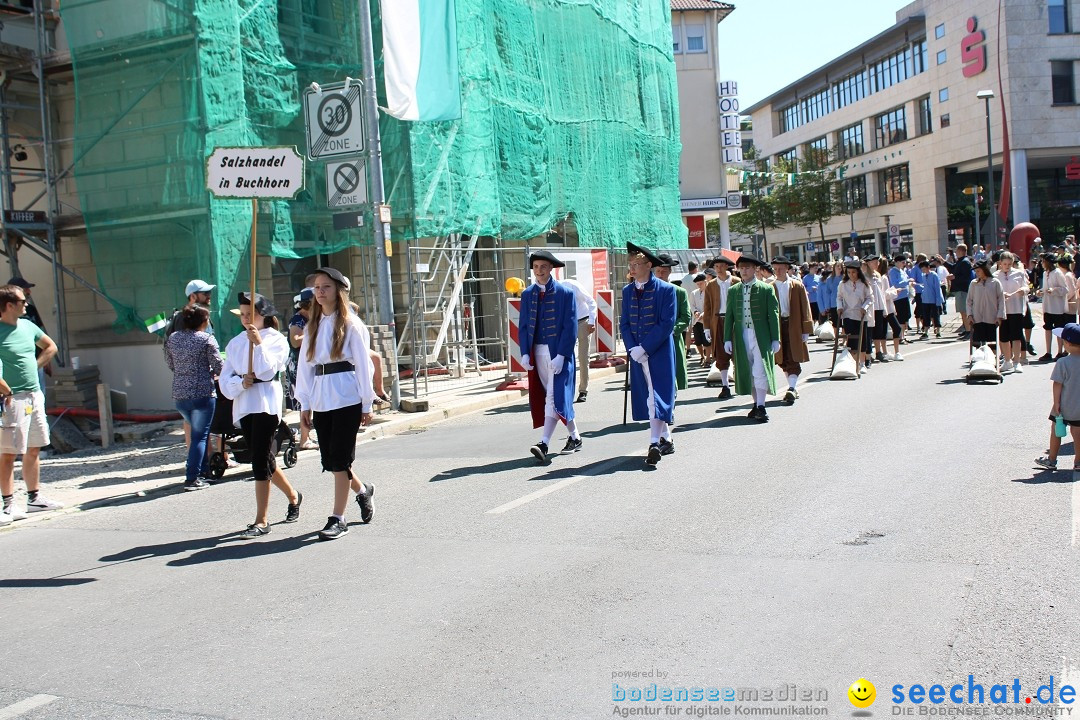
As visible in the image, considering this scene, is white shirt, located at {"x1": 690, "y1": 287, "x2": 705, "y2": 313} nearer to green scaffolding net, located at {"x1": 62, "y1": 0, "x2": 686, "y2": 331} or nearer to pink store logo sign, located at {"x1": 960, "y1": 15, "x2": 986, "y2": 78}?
green scaffolding net, located at {"x1": 62, "y1": 0, "x2": 686, "y2": 331}

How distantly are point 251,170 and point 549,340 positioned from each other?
309 centimetres

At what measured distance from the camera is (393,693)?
4297mm

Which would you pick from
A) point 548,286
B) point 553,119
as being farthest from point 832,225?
point 548,286

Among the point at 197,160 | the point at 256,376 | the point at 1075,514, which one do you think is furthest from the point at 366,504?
the point at 197,160

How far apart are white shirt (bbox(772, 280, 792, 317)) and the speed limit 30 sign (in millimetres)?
6003

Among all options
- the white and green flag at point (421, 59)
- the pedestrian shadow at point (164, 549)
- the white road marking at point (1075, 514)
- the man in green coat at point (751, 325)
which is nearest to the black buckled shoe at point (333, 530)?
the pedestrian shadow at point (164, 549)

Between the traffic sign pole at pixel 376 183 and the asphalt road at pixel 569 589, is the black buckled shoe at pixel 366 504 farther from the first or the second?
the traffic sign pole at pixel 376 183

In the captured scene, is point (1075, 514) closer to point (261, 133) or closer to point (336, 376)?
point (336, 376)

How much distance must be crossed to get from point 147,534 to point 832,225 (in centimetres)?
7203

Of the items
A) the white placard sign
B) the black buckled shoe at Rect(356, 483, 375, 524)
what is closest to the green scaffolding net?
the white placard sign

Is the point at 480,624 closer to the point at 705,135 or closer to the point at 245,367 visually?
the point at 245,367

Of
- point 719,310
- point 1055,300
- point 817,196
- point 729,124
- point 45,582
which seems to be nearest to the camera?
point 45,582

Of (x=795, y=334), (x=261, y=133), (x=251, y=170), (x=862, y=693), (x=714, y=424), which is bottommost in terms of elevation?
(x=862, y=693)

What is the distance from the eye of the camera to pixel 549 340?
991cm
